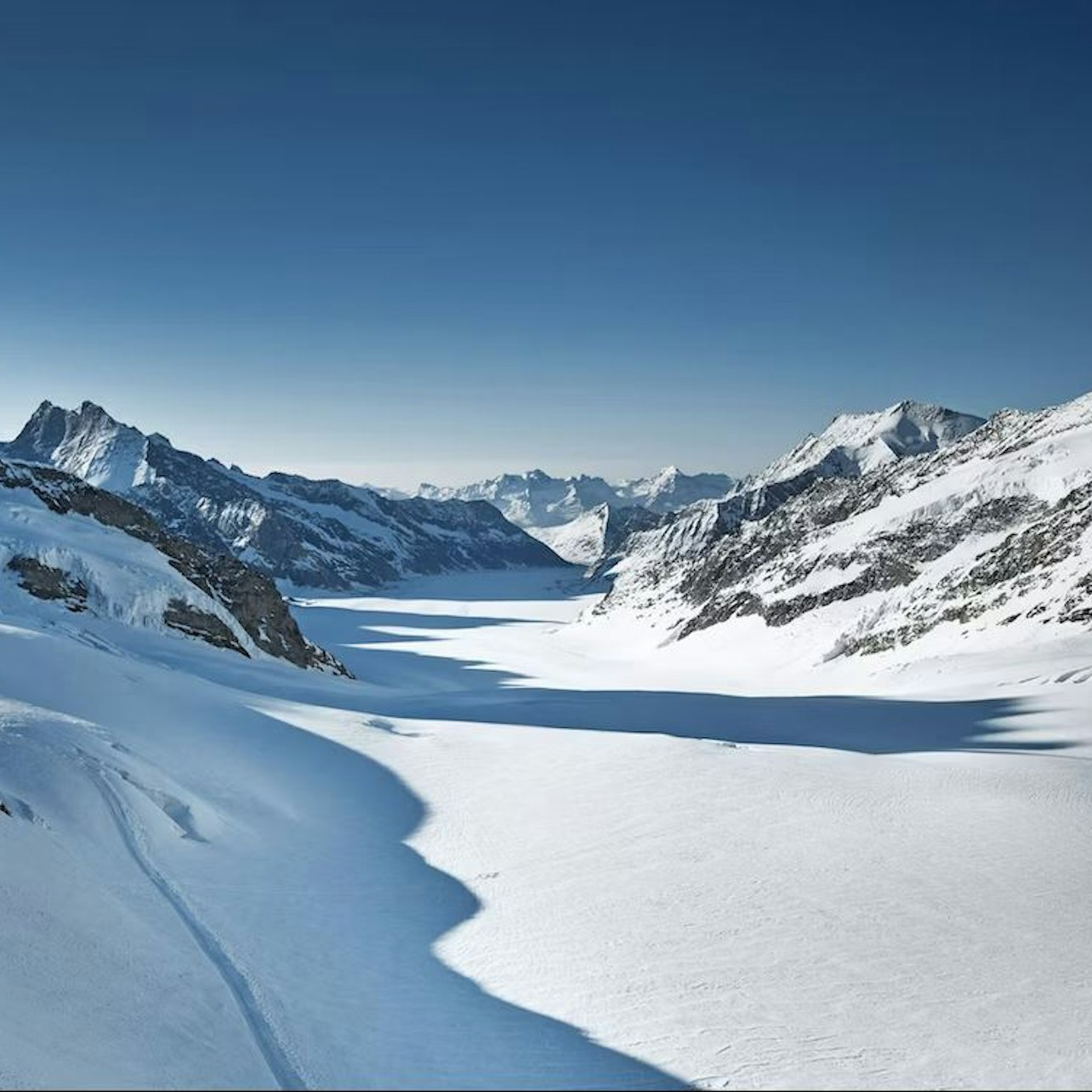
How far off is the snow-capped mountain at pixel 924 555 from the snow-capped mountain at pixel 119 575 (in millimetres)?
45111

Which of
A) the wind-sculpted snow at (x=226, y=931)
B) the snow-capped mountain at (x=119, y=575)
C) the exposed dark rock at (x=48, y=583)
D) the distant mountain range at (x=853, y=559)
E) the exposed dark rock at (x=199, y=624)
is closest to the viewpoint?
the wind-sculpted snow at (x=226, y=931)

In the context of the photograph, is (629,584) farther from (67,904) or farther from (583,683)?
(67,904)

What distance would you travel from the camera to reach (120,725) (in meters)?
22.1

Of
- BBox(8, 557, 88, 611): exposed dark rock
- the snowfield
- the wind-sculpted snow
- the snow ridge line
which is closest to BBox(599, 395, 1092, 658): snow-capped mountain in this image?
the snowfield

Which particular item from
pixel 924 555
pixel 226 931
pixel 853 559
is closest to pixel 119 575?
pixel 226 931

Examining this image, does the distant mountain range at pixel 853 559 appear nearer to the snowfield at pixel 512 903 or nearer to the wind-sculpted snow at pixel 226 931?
the snowfield at pixel 512 903

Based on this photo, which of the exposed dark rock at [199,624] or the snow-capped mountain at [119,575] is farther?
the exposed dark rock at [199,624]

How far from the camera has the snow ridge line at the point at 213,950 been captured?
790 cm

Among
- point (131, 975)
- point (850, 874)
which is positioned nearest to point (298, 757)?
point (131, 975)

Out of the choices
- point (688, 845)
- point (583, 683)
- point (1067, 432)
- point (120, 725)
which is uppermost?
point (1067, 432)

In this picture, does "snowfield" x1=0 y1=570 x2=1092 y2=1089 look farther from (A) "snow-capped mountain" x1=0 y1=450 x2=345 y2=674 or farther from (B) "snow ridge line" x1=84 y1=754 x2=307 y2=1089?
(A) "snow-capped mountain" x1=0 y1=450 x2=345 y2=674

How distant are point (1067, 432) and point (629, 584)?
3026 inches

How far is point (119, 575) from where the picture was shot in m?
50.9

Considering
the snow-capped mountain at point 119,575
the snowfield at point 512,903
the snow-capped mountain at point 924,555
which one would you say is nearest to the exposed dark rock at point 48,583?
the snow-capped mountain at point 119,575
